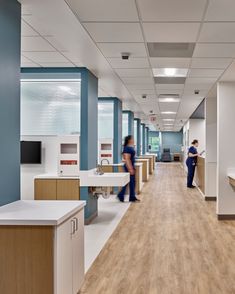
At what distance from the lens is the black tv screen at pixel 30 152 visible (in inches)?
252

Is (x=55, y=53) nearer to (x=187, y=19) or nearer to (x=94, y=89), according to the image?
(x=94, y=89)

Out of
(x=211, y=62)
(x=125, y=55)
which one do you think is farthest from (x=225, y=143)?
(x=125, y=55)

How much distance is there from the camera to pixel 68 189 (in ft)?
19.2

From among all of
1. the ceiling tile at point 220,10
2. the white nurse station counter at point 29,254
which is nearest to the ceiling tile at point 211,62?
the ceiling tile at point 220,10

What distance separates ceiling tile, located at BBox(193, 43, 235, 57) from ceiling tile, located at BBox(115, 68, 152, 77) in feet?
3.88

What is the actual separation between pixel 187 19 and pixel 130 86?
12.6ft

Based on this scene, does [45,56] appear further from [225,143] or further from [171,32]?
[225,143]

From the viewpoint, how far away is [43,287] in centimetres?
243

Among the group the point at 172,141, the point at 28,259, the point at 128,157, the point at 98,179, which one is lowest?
the point at 28,259

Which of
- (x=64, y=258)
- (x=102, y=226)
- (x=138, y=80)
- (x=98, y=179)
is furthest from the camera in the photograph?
(x=138, y=80)

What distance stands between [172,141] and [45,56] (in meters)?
26.4

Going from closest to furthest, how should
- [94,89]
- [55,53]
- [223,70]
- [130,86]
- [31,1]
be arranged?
[31,1] < [55,53] < [223,70] < [94,89] < [130,86]

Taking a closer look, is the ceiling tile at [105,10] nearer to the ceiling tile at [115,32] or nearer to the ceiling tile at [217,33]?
the ceiling tile at [115,32]

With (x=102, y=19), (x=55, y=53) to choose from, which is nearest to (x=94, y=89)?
(x=55, y=53)
